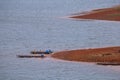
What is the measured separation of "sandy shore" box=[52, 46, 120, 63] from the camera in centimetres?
4092

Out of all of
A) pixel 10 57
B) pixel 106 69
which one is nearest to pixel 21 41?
pixel 10 57

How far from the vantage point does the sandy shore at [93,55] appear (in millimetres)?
40922

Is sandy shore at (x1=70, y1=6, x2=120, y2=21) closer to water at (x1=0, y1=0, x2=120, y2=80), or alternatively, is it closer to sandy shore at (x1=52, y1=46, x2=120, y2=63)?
water at (x1=0, y1=0, x2=120, y2=80)

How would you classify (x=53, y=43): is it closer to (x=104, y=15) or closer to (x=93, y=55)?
(x=93, y=55)

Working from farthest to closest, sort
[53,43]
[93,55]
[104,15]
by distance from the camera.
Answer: [104,15] < [53,43] < [93,55]

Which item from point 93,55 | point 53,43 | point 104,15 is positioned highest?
point 104,15

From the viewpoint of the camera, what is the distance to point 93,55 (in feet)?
138

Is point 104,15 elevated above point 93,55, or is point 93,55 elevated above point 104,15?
point 104,15

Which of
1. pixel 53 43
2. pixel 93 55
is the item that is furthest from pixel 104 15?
pixel 93 55

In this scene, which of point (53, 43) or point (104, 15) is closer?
point (53, 43)

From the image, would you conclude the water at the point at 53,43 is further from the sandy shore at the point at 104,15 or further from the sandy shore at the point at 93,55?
the sandy shore at the point at 104,15

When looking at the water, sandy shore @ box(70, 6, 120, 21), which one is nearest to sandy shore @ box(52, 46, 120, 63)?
the water

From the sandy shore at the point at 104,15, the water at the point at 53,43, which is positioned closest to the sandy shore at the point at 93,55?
the water at the point at 53,43

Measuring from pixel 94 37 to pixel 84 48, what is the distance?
375 inches
